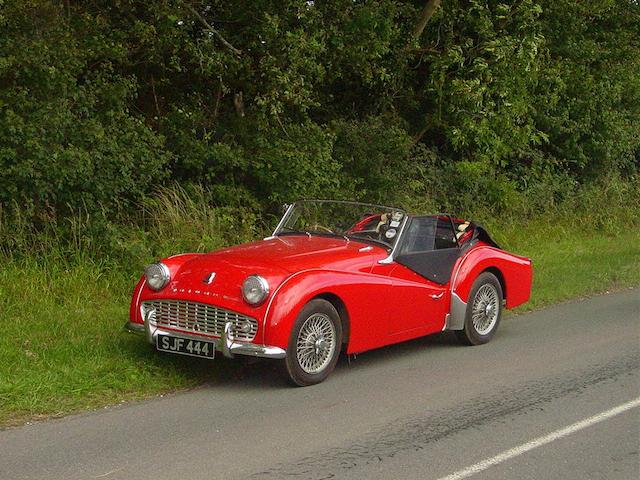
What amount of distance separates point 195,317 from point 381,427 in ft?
6.24

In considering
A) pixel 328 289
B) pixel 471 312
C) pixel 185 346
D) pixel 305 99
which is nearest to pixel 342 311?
pixel 328 289

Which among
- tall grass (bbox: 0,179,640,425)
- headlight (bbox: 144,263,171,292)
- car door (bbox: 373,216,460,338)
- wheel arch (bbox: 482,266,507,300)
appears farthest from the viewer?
wheel arch (bbox: 482,266,507,300)

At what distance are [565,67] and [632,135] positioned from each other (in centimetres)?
342

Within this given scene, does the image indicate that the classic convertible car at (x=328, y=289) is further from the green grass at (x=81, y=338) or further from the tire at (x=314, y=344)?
the green grass at (x=81, y=338)

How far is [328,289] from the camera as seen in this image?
7.16 m

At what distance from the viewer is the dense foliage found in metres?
10.8

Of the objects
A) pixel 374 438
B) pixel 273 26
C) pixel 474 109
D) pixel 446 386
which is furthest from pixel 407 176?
pixel 374 438

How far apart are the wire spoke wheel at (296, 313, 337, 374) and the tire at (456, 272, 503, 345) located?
1.92 meters

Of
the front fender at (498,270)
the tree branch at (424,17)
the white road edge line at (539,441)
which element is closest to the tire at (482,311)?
the front fender at (498,270)

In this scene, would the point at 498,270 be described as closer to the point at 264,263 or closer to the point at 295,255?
the point at 295,255

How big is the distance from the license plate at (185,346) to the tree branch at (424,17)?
34.7 ft

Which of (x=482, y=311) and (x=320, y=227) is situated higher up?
(x=320, y=227)

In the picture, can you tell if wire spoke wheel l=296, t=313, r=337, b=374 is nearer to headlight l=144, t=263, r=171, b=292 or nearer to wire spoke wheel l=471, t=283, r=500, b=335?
headlight l=144, t=263, r=171, b=292

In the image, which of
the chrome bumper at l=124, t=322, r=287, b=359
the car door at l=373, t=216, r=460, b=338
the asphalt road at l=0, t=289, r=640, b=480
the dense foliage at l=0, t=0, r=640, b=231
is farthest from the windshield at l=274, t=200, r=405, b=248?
the dense foliage at l=0, t=0, r=640, b=231
